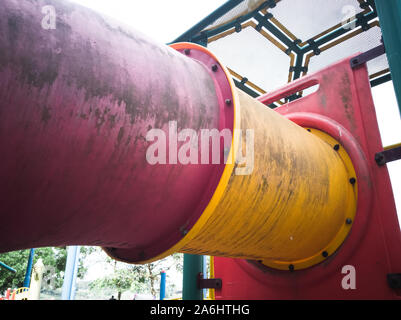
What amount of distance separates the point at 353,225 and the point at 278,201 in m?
0.58

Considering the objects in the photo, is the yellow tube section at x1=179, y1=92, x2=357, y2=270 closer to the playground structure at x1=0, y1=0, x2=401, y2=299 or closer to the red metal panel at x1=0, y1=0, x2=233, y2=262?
the playground structure at x1=0, y1=0, x2=401, y2=299

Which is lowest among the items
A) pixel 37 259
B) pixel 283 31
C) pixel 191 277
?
pixel 191 277

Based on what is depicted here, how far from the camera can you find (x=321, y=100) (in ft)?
6.07

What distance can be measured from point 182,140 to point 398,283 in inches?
43.7

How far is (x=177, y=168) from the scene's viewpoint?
2.71 feet

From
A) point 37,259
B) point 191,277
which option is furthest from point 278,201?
point 37,259

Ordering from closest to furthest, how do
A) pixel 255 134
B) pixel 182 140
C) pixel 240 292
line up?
pixel 182 140 → pixel 255 134 → pixel 240 292

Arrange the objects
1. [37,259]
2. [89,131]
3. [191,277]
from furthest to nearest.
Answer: [37,259] < [191,277] < [89,131]

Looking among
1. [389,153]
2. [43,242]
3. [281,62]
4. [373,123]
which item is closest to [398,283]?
[389,153]

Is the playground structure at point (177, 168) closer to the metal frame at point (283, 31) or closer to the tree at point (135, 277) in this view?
the metal frame at point (283, 31)

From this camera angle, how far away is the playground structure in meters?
0.58

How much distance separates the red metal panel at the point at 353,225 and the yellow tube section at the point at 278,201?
0.18 feet

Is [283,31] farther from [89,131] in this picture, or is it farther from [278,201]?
[89,131]
